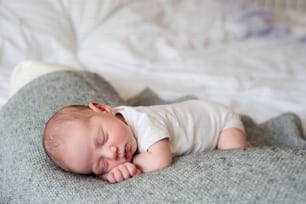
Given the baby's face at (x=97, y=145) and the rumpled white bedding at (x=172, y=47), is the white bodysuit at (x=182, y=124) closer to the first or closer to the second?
the baby's face at (x=97, y=145)

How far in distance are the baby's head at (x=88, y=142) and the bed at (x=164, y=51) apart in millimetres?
140

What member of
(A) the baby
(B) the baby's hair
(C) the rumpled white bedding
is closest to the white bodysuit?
(A) the baby

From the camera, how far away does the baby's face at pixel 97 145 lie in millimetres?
881

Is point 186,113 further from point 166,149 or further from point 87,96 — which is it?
point 87,96

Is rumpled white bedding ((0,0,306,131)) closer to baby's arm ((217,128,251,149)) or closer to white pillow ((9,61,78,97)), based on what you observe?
white pillow ((9,61,78,97))

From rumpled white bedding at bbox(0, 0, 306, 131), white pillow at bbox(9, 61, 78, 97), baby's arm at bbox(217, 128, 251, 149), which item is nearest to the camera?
baby's arm at bbox(217, 128, 251, 149)

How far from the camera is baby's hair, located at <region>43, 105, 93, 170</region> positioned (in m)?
0.89

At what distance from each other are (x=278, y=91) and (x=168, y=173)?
0.75 metres

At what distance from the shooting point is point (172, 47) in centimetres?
184

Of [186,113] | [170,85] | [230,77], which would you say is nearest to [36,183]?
[186,113]

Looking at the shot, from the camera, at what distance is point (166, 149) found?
0.91 m

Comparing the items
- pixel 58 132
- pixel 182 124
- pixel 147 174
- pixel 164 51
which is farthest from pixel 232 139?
pixel 164 51

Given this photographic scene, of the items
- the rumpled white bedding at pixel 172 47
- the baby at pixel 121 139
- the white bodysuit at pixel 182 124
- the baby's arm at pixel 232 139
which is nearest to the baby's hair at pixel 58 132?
the baby at pixel 121 139

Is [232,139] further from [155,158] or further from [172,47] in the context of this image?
[172,47]
